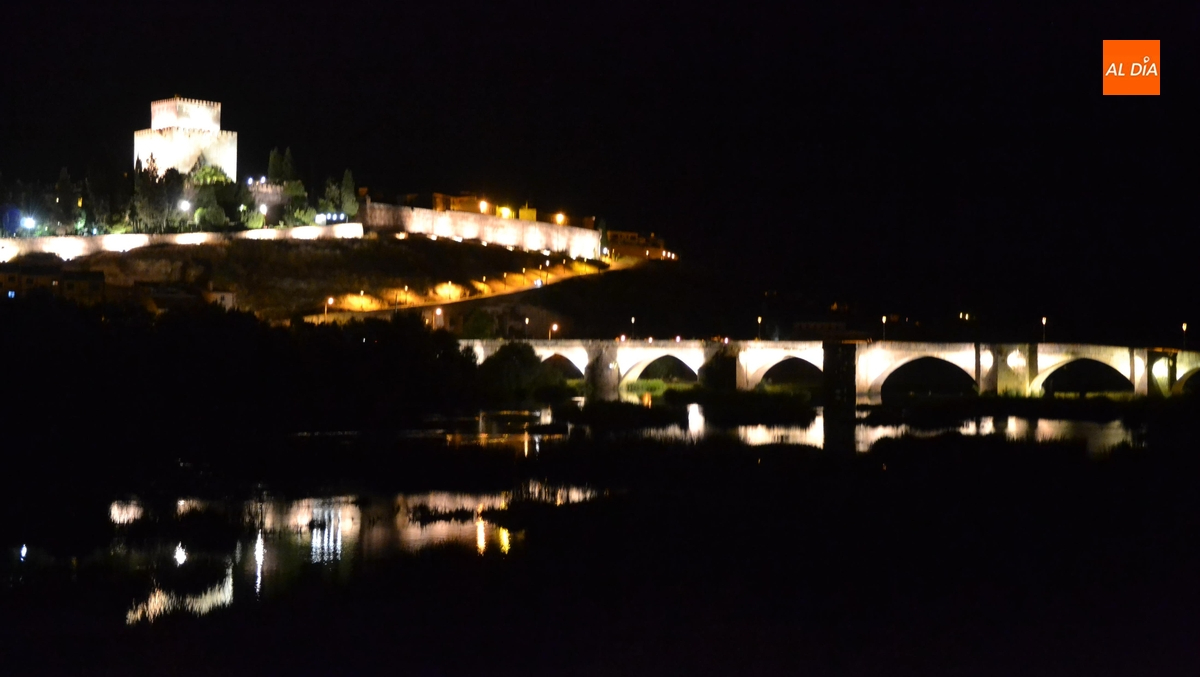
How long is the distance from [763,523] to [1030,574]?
228 inches

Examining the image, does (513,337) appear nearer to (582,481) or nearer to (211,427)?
(211,427)

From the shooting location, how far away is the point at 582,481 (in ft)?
104

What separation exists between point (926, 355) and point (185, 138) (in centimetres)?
5820

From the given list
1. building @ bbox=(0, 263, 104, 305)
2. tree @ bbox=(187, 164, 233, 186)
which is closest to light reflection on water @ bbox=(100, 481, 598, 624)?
building @ bbox=(0, 263, 104, 305)

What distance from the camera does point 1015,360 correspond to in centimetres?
5353

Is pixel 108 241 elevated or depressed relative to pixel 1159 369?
elevated

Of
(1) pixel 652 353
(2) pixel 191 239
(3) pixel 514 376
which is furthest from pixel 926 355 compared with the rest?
(2) pixel 191 239

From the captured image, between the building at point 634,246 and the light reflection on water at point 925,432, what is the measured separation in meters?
54.7

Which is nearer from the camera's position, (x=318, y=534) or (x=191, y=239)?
(x=318, y=534)

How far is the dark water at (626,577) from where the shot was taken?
716 inches

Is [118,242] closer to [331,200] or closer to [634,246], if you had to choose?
[331,200]

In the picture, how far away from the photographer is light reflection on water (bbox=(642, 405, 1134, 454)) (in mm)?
39812

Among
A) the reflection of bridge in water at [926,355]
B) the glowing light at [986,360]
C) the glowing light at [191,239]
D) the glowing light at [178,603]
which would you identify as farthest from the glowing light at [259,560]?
the glowing light at [191,239]

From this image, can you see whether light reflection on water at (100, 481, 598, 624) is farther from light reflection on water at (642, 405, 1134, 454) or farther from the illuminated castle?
the illuminated castle
